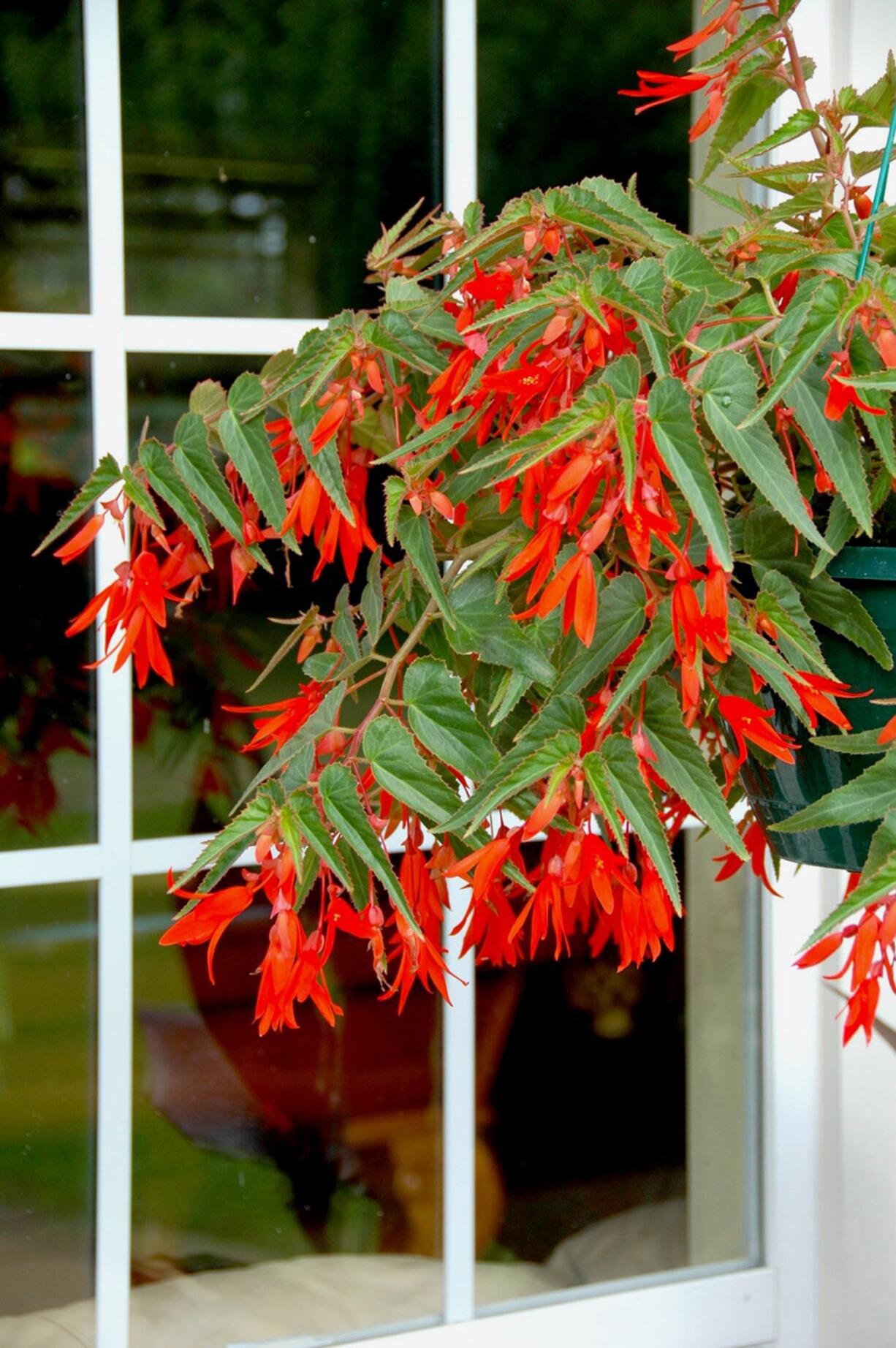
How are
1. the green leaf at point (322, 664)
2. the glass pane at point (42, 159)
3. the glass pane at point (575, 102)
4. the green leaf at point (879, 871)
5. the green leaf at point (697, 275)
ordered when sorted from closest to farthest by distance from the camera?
the green leaf at point (879, 871) → the green leaf at point (697, 275) → the green leaf at point (322, 664) → the glass pane at point (42, 159) → the glass pane at point (575, 102)

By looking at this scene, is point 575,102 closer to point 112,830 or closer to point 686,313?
point 112,830

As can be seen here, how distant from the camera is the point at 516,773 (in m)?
0.37

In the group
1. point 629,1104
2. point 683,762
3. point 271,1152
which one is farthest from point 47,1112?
point 683,762

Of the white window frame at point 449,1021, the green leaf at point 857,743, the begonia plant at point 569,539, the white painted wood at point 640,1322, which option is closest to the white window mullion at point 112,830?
the white window frame at point 449,1021

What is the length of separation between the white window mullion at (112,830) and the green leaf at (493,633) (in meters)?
0.66

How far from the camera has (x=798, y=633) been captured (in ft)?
1.35

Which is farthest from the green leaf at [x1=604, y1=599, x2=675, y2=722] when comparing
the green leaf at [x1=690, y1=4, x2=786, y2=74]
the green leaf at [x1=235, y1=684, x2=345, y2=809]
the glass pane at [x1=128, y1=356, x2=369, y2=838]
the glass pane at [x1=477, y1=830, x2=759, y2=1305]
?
the glass pane at [x1=477, y1=830, x2=759, y2=1305]

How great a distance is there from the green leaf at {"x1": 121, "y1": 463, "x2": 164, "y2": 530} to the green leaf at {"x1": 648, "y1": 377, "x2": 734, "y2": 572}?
0.57ft

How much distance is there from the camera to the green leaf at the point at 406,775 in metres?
0.40

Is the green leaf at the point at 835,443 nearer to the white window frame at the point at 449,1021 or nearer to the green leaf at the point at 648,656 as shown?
the green leaf at the point at 648,656

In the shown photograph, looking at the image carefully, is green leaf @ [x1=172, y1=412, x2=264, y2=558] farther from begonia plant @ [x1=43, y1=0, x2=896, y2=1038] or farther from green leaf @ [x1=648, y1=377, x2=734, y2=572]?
green leaf @ [x1=648, y1=377, x2=734, y2=572]

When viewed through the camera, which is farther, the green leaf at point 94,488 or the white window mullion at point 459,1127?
the white window mullion at point 459,1127

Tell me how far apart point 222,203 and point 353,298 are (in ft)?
0.43

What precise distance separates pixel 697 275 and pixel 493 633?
0.41ft
